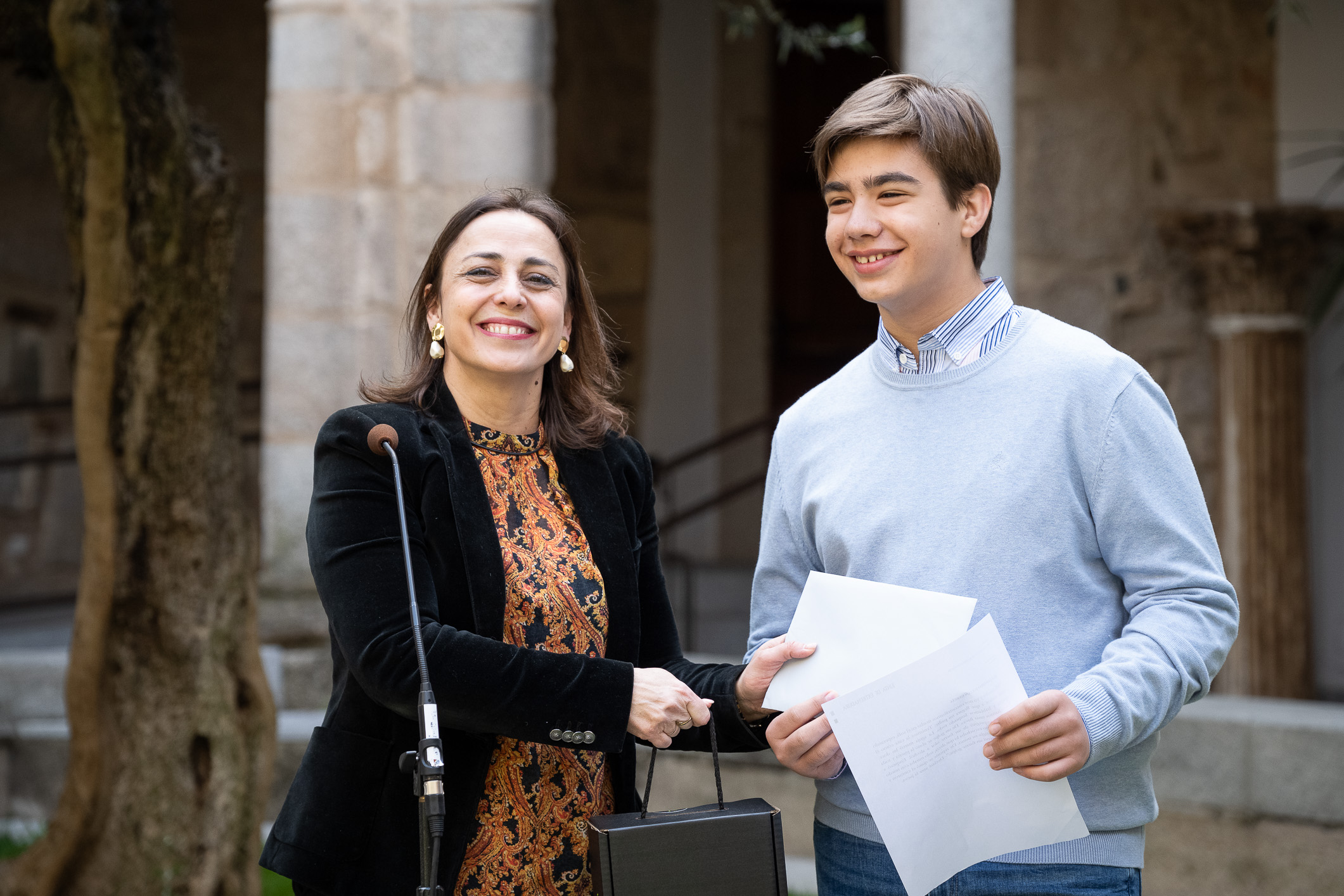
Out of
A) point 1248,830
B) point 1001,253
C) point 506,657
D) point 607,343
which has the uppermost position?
point 1001,253

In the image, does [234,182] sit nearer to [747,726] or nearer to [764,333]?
[747,726]

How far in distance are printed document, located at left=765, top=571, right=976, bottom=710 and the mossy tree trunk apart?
190 centimetres

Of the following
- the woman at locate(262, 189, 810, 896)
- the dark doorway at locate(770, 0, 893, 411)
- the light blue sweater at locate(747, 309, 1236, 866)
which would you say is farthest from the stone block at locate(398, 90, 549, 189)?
the dark doorway at locate(770, 0, 893, 411)

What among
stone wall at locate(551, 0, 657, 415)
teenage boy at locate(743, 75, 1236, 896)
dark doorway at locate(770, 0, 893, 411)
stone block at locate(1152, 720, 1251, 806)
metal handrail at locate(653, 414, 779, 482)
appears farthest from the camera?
dark doorway at locate(770, 0, 893, 411)

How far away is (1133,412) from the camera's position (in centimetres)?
175

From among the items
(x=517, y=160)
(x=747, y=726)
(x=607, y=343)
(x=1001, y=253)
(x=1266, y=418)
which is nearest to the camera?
(x=747, y=726)

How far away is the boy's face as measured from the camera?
1.84 meters

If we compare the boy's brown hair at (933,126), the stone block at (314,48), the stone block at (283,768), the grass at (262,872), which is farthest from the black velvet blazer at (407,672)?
→ the stone block at (314,48)

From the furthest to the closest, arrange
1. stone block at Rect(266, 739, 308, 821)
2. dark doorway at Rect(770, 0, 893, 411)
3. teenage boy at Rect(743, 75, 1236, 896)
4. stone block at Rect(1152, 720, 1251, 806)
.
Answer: dark doorway at Rect(770, 0, 893, 411)
stone block at Rect(266, 739, 308, 821)
stone block at Rect(1152, 720, 1251, 806)
teenage boy at Rect(743, 75, 1236, 896)

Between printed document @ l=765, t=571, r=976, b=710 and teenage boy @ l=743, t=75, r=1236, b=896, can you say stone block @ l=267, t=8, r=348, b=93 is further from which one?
printed document @ l=765, t=571, r=976, b=710

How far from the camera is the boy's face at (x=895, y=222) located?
1.84m

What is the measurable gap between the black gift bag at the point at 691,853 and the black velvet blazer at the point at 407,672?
14 cm

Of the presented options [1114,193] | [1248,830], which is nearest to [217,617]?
[1248,830]

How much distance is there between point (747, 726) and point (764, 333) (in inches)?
279
